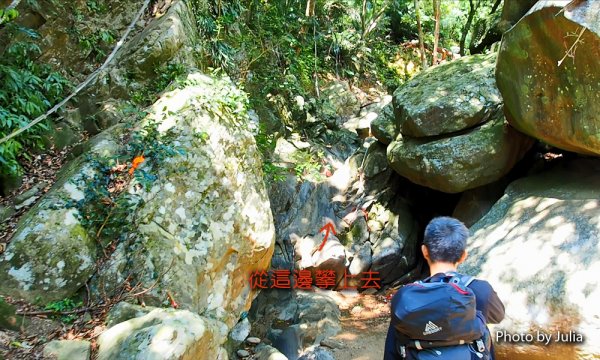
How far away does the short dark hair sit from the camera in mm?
2125

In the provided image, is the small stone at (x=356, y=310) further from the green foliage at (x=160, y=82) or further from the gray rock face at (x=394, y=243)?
the green foliage at (x=160, y=82)

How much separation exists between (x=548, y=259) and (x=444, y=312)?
350 centimetres

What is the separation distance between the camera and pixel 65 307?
13.7ft

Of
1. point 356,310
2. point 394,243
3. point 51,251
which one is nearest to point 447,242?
point 51,251

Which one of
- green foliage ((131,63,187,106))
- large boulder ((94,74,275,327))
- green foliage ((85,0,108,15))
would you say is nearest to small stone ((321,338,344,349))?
large boulder ((94,74,275,327))

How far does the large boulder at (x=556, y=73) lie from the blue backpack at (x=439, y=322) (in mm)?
3911

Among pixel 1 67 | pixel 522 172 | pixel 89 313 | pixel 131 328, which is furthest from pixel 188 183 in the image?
pixel 522 172

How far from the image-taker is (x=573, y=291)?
13.3 ft

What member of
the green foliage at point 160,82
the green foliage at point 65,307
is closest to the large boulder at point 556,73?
the green foliage at point 160,82

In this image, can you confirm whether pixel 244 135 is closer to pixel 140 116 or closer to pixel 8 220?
pixel 140 116

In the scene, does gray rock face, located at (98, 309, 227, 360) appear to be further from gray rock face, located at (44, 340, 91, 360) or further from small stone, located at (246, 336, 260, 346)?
small stone, located at (246, 336, 260, 346)

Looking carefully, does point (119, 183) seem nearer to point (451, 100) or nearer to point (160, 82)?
point (160, 82)

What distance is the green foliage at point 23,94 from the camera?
16.0 ft

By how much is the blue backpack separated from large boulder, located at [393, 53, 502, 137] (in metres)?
5.94
